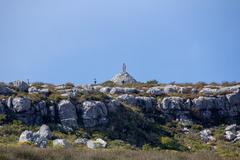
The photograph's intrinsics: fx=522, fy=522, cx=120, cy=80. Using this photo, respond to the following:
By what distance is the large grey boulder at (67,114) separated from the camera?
46688mm

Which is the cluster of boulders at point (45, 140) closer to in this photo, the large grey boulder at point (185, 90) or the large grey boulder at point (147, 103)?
the large grey boulder at point (147, 103)

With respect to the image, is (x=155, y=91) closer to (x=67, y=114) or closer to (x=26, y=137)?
(x=67, y=114)

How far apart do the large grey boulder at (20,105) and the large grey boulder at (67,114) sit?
298 cm

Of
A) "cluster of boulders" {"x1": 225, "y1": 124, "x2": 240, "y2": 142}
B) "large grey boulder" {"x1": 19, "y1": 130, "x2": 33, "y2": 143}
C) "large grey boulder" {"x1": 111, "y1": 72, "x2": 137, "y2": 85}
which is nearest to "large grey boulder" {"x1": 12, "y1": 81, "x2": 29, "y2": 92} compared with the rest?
"large grey boulder" {"x1": 19, "y1": 130, "x2": 33, "y2": 143}

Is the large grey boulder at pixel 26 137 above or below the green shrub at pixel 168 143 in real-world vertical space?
above

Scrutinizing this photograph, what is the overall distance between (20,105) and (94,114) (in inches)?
273

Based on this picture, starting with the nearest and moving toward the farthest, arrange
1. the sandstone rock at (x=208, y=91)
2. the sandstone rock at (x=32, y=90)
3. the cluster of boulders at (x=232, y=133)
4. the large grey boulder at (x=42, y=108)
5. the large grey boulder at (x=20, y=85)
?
the large grey boulder at (x=42, y=108), the cluster of boulders at (x=232, y=133), the sandstone rock at (x=32, y=90), the large grey boulder at (x=20, y=85), the sandstone rock at (x=208, y=91)

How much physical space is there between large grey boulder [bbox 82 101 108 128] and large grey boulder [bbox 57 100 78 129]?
107 cm

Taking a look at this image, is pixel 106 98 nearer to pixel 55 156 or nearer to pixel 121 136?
pixel 121 136

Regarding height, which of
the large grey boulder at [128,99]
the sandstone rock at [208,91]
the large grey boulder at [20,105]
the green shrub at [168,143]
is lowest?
the green shrub at [168,143]

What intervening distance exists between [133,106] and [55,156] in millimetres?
29148

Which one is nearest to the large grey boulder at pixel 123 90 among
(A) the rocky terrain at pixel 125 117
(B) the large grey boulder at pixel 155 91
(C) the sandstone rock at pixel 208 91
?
(A) the rocky terrain at pixel 125 117

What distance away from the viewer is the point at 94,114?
160ft

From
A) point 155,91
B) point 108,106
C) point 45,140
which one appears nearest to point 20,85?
point 108,106
